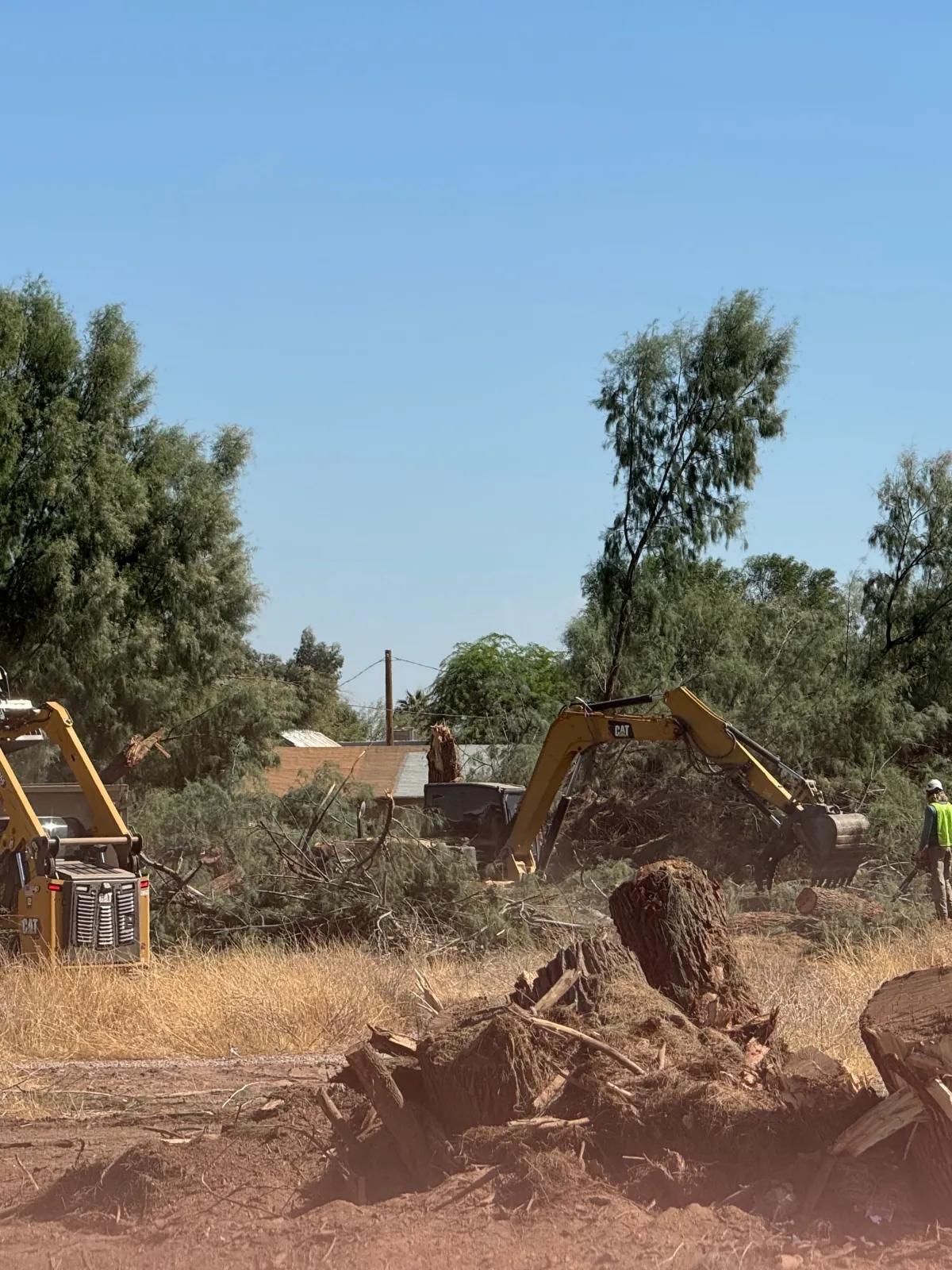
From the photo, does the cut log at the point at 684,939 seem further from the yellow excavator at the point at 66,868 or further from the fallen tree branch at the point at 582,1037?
the yellow excavator at the point at 66,868

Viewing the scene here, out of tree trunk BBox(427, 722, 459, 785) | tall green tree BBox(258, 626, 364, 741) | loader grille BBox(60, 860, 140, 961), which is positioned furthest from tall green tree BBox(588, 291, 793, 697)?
tall green tree BBox(258, 626, 364, 741)

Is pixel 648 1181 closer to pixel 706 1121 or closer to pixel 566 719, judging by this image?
pixel 706 1121

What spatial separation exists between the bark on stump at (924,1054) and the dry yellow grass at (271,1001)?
192 cm

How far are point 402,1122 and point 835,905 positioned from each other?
10.8m

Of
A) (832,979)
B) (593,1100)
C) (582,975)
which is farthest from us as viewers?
(832,979)

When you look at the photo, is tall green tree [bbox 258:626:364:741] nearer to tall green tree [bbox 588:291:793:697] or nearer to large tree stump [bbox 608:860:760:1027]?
tall green tree [bbox 588:291:793:697]

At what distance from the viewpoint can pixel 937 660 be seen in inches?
1194

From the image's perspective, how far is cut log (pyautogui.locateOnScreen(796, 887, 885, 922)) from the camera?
15523 mm

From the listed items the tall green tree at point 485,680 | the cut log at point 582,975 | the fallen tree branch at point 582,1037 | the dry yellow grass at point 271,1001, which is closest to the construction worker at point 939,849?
the dry yellow grass at point 271,1001

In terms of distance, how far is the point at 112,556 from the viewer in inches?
1082

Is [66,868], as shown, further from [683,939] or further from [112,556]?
[112,556]

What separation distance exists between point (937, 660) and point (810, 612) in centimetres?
343

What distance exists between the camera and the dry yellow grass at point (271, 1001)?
10086mm

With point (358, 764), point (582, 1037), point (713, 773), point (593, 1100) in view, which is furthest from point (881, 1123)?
point (358, 764)
